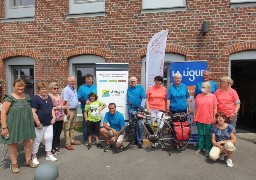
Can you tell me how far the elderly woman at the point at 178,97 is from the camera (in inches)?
249

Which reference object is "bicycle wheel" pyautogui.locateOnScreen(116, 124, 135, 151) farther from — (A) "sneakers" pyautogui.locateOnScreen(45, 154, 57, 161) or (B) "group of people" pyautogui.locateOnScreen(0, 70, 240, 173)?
(A) "sneakers" pyautogui.locateOnScreen(45, 154, 57, 161)

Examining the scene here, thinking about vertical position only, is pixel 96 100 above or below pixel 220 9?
below

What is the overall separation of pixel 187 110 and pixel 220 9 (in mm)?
3636

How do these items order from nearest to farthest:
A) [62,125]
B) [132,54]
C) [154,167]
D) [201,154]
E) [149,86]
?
[154,167] → [201,154] → [62,125] → [149,86] → [132,54]

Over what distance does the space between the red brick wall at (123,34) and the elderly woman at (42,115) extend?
401cm

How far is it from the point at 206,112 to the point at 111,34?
4.60m

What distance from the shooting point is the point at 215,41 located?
8344 mm

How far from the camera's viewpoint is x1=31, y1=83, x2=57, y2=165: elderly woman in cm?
544

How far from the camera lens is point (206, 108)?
19.4ft

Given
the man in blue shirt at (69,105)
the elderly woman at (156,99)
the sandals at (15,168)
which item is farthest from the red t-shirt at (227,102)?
the sandals at (15,168)

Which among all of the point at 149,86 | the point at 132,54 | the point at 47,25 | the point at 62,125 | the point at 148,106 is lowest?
the point at 62,125

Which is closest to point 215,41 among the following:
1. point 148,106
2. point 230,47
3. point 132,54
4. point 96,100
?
point 230,47

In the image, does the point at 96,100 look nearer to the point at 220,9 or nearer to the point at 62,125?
the point at 62,125

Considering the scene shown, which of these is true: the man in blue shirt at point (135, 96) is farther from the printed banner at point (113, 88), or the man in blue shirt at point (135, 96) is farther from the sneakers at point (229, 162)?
the sneakers at point (229, 162)
